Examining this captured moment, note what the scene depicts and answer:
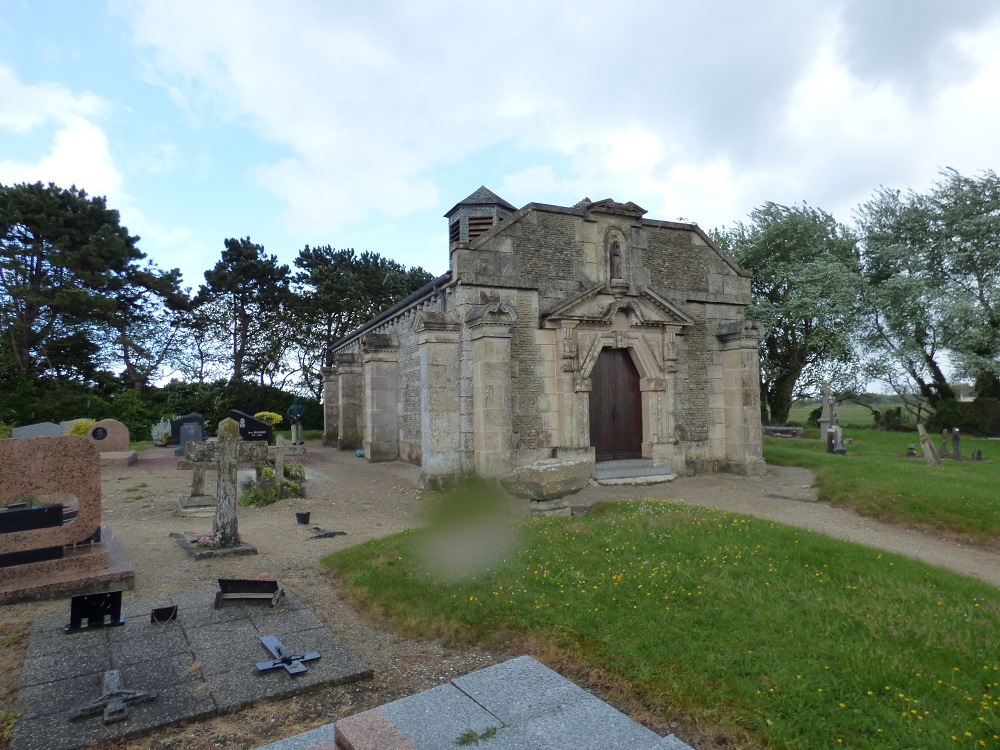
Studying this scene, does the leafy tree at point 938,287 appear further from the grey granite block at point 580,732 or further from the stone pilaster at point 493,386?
the grey granite block at point 580,732

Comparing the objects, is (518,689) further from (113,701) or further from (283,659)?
(113,701)

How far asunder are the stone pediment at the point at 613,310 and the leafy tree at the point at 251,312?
26.8 m

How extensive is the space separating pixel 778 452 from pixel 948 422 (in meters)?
11.8

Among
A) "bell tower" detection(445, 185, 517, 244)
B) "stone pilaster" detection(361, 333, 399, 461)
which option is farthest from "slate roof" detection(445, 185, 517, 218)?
"stone pilaster" detection(361, 333, 399, 461)

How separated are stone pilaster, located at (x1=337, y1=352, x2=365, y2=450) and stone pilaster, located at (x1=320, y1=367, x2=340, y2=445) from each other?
9.62 ft

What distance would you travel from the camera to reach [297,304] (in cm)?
3531

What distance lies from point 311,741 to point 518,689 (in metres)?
1.22

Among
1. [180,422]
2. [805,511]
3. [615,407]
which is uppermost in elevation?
[615,407]

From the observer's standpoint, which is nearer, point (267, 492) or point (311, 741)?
point (311, 741)

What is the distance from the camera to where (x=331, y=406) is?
2628 cm

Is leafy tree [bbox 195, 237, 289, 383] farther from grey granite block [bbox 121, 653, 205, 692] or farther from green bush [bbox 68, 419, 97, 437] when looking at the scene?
grey granite block [bbox 121, 653, 205, 692]

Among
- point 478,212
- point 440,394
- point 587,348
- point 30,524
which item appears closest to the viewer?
point 30,524

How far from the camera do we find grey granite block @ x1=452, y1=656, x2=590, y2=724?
3391mm

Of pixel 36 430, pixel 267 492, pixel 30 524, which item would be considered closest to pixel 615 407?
pixel 267 492
